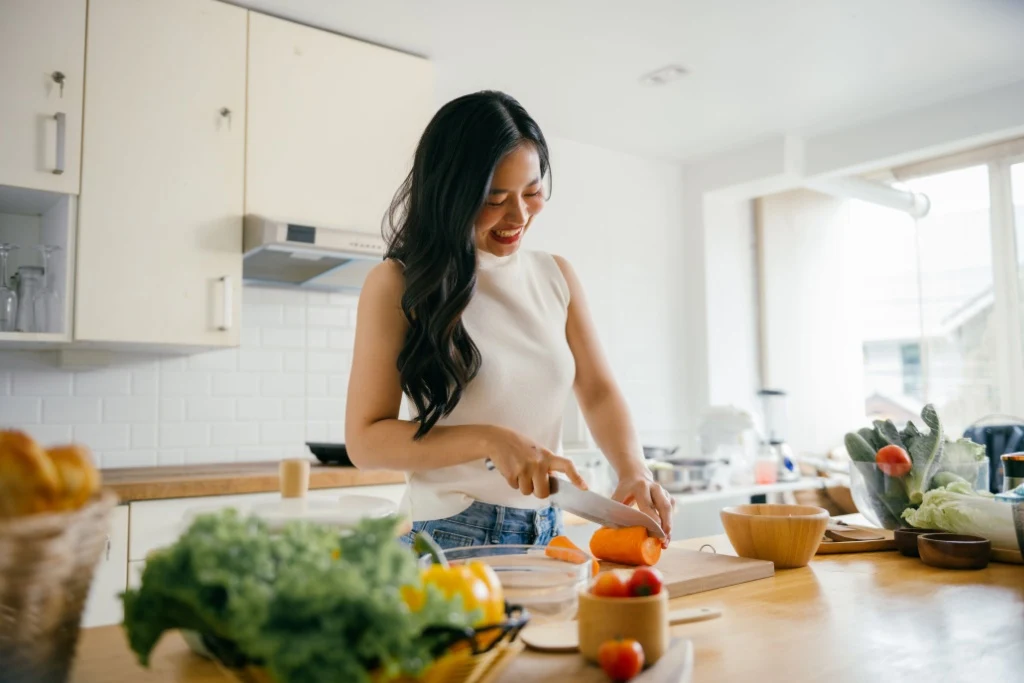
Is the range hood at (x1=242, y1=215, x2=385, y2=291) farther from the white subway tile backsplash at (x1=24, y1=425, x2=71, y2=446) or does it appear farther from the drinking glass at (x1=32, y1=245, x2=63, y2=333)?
the white subway tile backsplash at (x1=24, y1=425, x2=71, y2=446)

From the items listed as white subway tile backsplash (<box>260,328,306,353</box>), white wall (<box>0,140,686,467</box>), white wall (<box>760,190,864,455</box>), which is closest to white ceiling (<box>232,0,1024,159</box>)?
white wall (<box>0,140,686,467</box>)

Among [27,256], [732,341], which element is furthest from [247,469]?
[732,341]

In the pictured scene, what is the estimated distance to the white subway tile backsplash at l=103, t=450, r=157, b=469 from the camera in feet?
9.46

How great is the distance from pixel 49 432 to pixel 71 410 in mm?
100

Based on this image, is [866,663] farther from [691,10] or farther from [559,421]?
[691,10]

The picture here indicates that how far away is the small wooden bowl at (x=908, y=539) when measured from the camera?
61.2 inches

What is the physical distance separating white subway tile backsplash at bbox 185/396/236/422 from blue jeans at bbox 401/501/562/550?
6.28 feet

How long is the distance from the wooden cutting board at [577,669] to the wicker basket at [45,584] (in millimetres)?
410

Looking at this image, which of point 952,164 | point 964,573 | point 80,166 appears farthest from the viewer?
point 952,164

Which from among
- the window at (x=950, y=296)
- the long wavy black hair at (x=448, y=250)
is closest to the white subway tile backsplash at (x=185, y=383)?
the long wavy black hair at (x=448, y=250)

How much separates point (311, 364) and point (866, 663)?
279 cm

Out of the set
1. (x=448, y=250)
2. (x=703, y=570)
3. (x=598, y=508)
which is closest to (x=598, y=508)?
(x=598, y=508)

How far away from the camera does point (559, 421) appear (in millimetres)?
1596

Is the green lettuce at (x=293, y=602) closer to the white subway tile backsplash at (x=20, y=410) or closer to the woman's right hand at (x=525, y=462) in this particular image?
the woman's right hand at (x=525, y=462)
